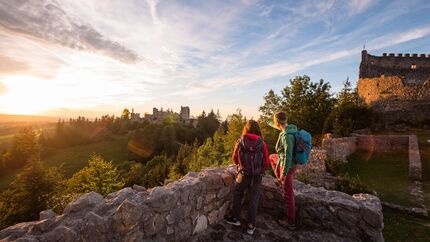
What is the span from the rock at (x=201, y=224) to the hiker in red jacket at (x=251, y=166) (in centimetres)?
72

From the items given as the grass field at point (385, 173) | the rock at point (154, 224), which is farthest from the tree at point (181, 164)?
the rock at point (154, 224)

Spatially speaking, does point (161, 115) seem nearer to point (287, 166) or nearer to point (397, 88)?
point (397, 88)

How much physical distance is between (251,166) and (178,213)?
1.81 meters

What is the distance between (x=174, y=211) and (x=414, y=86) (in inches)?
1396

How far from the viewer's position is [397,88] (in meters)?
30.6

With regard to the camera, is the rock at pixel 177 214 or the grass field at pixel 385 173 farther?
the grass field at pixel 385 173

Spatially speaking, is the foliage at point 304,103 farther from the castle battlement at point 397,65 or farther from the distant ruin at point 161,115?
the distant ruin at point 161,115

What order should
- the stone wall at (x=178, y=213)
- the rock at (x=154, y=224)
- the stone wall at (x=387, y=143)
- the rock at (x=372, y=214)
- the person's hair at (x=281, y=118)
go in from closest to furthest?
1. the stone wall at (x=178, y=213)
2. the rock at (x=154, y=224)
3. the rock at (x=372, y=214)
4. the person's hair at (x=281, y=118)
5. the stone wall at (x=387, y=143)

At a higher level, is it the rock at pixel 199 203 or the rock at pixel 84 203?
the rock at pixel 84 203

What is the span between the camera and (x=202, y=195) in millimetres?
5277

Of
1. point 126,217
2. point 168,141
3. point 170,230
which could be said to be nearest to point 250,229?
point 170,230

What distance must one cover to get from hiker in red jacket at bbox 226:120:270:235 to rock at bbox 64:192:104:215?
2868 millimetres

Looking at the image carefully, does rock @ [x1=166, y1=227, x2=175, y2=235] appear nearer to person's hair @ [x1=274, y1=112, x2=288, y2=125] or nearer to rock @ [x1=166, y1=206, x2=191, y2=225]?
rock @ [x1=166, y1=206, x2=191, y2=225]

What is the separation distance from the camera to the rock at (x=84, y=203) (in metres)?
3.73
